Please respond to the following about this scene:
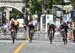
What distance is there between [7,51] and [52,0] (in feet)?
151

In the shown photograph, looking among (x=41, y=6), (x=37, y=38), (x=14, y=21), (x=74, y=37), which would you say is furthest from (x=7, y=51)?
(x=41, y=6)

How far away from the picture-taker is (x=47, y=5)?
2746 inches

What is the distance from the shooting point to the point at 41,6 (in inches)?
2908

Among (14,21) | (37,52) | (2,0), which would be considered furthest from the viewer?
(2,0)

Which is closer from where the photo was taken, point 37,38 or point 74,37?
point 74,37

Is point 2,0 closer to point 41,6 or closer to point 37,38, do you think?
point 41,6

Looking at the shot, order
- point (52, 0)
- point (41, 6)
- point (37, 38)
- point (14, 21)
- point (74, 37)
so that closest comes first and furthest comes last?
point (14, 21) < point (74, 37) < point (37, 38) < point (52, 0) < point (41, 6)

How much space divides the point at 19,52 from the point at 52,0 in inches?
1831

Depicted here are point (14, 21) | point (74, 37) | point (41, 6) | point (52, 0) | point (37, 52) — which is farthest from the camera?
point (41, 6)

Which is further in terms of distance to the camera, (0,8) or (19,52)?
(0,8)

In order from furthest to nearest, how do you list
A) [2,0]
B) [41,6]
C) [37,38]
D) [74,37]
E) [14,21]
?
[2,0] < [41,6] < [37,38] < [74,37] < [14,21]

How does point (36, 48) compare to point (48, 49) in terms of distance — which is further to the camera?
point (36, 48)

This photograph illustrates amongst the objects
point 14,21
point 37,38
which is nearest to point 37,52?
point 14,21

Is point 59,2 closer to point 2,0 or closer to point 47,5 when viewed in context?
point 47,5
